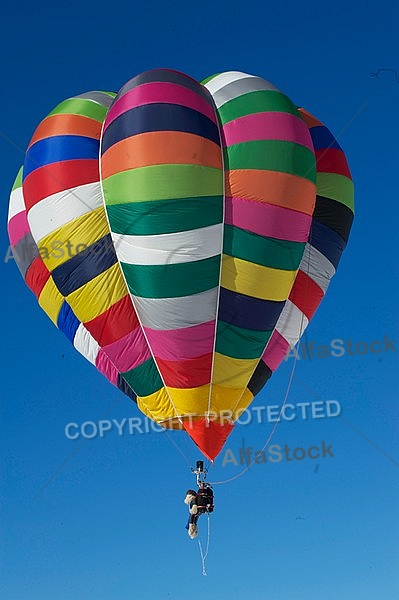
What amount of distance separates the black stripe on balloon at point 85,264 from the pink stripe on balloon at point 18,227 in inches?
51.1

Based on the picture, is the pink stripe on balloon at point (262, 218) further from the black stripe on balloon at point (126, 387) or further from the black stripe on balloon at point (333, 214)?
the black stripe on balloon at point (126, 387)

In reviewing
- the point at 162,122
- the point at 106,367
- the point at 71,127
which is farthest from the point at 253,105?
the point at 106,367

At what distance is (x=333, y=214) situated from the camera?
16969 mm

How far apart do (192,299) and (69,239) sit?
73.4 inches

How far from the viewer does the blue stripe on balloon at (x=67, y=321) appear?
659 inches

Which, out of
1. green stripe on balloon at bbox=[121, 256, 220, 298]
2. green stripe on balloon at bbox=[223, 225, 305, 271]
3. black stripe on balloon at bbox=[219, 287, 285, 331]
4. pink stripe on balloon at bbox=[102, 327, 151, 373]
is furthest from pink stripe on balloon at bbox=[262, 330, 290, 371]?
pink stripe on balloon at bbox=[102, 327, 151, 373]

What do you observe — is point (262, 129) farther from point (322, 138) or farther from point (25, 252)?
point (25, 252)

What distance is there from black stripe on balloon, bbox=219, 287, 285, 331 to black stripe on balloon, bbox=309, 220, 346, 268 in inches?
48.6

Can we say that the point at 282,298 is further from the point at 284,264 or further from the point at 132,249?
the point at 132,249

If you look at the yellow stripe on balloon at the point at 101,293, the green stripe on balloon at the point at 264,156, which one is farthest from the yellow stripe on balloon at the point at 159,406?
the green stripe on balloon at the point at 264,156

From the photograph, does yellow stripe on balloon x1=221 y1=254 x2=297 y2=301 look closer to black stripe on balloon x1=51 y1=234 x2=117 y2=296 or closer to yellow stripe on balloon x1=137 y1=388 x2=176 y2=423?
black stripe on balloon x1=51 y1=234 x2=117 y2=296

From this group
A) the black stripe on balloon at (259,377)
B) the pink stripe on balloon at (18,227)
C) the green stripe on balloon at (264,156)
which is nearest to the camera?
the green stripe on balloon at (264,156)

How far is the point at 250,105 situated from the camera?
15.9 meters

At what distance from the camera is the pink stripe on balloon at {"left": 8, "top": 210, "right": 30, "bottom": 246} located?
56.3ft
